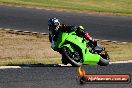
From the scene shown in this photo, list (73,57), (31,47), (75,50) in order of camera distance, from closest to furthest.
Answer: (73,57), (75,50), (31,47)

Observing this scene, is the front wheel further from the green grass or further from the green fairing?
the green grass

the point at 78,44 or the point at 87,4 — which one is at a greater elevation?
the point at 78,44

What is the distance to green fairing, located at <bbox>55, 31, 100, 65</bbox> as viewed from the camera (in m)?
13.9

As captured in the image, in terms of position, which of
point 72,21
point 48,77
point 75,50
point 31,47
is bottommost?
point 31,47

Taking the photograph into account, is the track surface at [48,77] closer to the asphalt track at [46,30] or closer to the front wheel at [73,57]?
the asphalt track at [46,30]

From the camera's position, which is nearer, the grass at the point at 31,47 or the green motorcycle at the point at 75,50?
the green motorcycle at the point at 75,50

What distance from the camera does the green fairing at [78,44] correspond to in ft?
45.5

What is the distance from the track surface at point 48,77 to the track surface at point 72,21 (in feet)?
36.1

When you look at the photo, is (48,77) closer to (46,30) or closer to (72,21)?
(46,30)

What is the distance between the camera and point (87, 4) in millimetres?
34969

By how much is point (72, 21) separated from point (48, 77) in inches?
629

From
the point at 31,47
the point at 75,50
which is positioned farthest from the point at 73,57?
the point at 31,47

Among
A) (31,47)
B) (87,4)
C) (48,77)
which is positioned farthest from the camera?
(87,4)

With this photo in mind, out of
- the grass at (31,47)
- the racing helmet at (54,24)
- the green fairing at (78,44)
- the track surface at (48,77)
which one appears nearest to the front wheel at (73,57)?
the green fairing at (78,44)
